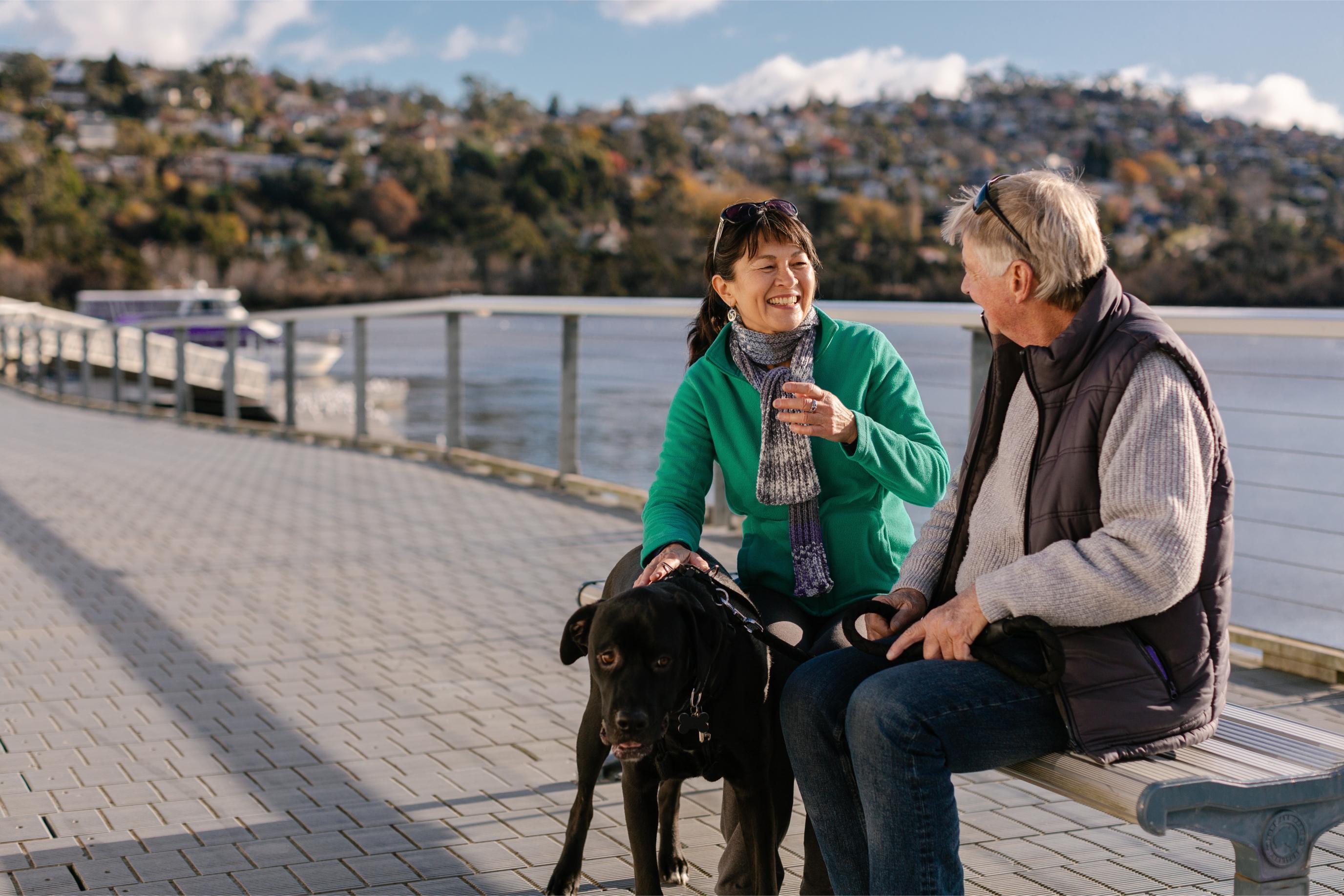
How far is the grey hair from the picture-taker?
2135 millimetres

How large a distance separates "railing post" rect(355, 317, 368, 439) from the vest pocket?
29.8ft

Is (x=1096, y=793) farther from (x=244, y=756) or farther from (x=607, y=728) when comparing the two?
(x=244, y=756)

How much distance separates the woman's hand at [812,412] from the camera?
247 cm

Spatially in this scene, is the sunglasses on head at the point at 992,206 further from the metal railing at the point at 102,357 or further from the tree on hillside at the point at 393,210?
the tree on hillside at the point at 393,210

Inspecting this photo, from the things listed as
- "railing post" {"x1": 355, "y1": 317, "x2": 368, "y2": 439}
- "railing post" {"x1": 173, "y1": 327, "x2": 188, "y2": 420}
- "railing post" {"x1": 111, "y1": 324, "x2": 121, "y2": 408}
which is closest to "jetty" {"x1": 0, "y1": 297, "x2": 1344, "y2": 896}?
"railing post" {"x1": 355, "y1": 317, "x2": 368, "y2": 439}

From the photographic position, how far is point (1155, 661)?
6.59ft

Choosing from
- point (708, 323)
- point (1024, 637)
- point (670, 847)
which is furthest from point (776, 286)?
point (670, 847)

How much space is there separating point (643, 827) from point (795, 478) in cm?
75

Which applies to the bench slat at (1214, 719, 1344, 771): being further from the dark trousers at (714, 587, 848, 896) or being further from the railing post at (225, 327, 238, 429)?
the railing post at (225, 327, 238, 429)

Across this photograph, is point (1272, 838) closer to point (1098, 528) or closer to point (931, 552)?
point (1098, 528)

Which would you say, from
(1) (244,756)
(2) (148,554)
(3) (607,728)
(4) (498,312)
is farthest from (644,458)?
(3) (607,728)

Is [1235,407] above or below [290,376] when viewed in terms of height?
above

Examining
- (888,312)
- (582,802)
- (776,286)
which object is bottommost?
(582,802)

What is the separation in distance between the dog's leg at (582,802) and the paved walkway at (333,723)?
0.11 meters
